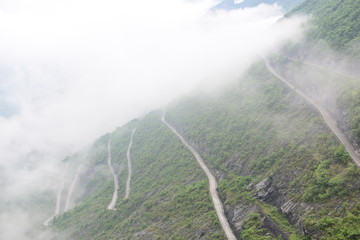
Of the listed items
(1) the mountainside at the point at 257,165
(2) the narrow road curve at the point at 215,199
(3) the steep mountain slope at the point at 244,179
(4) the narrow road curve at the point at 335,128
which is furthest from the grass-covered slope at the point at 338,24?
(2) the narrow road curve at the point at 215,199

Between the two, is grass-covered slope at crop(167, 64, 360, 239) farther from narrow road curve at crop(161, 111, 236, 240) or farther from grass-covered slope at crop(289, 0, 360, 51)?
grass-covered slope at crop(289, 0, 360, 51)

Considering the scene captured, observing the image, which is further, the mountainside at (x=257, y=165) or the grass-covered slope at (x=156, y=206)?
the grass-covered slope at (x=156, y=206)

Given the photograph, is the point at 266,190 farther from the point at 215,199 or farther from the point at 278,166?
the point at 215,199

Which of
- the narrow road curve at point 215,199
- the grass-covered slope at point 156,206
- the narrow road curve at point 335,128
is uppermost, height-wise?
the grass-covered slope at point 156,206

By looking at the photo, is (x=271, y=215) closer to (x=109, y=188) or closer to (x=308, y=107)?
(x=308, y=107)

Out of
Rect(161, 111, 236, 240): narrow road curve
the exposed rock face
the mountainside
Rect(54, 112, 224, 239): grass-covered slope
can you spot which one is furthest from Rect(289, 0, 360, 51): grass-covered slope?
Rect(54, 112, 224, 239): grass-covered slope

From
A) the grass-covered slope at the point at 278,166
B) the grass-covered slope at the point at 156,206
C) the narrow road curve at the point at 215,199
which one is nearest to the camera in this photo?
the grass-covered slope at the point at 278,166

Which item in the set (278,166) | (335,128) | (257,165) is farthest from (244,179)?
(335,128)

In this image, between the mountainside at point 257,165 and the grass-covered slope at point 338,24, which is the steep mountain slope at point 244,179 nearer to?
the mountainside at point 257,165
